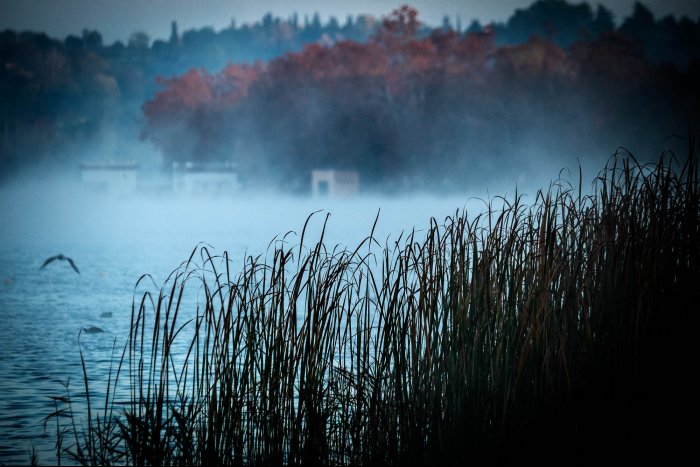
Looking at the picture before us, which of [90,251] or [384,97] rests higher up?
[384,97]

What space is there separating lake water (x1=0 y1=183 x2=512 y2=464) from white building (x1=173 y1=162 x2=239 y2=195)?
2.70 ft

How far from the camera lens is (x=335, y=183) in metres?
32.4

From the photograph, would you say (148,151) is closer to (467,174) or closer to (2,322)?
(467,174)

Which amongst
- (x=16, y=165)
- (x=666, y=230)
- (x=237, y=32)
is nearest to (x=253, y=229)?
(x=16, y=165)

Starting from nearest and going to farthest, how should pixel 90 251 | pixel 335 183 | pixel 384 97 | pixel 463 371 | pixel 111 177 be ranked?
1. pixel 463 371
2. pixel 90 251
3. pixel 335 183
4. pixel 384 97
5. pixel 111 177

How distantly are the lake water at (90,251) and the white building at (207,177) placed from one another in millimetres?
824

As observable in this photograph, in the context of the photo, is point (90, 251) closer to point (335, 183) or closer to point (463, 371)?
point (335, 183)

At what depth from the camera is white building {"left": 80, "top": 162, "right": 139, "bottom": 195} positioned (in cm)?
4197

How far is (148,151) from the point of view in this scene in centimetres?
4250

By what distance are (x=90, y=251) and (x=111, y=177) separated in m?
23.1

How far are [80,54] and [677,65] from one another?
22.8m

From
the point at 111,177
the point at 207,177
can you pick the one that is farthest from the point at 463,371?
the point at 111,177

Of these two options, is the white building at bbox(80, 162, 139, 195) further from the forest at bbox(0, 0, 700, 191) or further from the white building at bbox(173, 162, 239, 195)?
the white building at bbox(173, 162, 239, 195)

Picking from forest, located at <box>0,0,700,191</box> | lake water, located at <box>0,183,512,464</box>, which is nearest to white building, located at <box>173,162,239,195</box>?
forest, located at <box>0,0,700,191</box>
